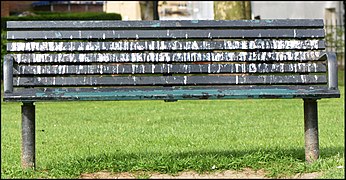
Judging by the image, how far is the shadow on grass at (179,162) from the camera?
5.59 m

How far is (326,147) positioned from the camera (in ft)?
22.7

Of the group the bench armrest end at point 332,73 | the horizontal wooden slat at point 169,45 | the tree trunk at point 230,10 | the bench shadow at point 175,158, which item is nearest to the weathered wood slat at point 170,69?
the horizontal wooden slat at point 169,45

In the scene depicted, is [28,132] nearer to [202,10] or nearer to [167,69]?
[167,69]

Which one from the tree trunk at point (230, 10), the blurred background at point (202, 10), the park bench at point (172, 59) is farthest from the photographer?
the blurred background at point (202, 10)

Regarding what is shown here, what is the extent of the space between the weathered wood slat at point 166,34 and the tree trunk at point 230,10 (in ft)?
37.3

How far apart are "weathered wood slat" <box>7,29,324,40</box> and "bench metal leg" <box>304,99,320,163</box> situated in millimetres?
494

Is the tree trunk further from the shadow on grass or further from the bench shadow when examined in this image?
the shadow on grass

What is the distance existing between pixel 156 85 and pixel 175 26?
1.42 feet

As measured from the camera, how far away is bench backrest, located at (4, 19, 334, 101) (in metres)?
5.71

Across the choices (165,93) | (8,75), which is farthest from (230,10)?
(8,75)

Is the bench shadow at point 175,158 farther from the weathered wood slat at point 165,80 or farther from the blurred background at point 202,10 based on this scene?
the blurred background at point 202,10

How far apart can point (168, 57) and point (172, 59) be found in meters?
0.03

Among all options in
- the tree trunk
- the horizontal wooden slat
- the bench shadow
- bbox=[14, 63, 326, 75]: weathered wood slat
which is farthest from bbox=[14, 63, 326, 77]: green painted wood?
the tree trunk

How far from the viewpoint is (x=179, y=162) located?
224 inches
